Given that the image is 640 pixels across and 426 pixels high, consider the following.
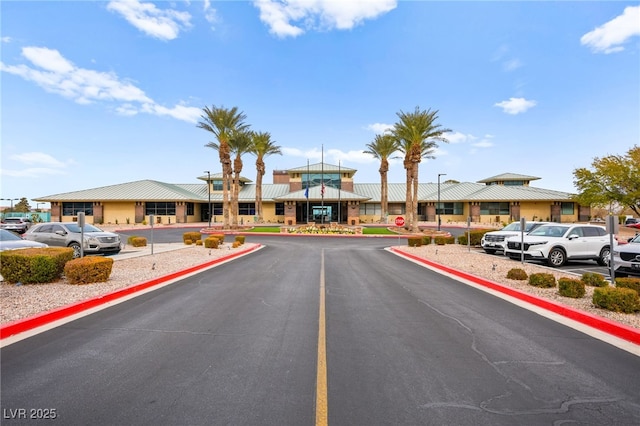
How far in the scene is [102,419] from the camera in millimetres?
3195

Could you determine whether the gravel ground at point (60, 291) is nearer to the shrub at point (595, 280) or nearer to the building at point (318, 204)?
the shrub at point (595, 280)

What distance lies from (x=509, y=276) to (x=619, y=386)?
6.78 metres

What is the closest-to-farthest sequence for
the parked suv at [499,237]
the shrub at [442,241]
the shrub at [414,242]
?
the parked suv at [499,237], the shrub at [414,242], the shrub at [442,241]

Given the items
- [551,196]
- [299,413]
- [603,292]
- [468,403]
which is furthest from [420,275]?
[551,196]

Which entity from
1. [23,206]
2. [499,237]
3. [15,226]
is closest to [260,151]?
[15,226]

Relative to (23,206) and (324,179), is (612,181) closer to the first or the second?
(324,179)

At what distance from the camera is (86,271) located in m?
→ 8.95

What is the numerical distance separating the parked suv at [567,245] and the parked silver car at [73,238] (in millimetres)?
18310

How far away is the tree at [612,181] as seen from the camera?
28.2 meters

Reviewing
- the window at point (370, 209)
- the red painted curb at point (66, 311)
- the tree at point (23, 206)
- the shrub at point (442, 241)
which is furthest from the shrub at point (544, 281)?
the tree at point (23, 206)

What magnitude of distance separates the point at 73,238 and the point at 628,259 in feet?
68.5

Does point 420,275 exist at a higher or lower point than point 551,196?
lower

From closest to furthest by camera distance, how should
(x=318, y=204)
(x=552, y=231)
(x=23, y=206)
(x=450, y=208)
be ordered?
1. (x=552, y=231)
2. (x=318, y=204)
3. (x=450, y=208)
4. (x=23, y=206)

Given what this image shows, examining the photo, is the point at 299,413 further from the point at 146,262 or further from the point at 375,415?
the point at 146,262
